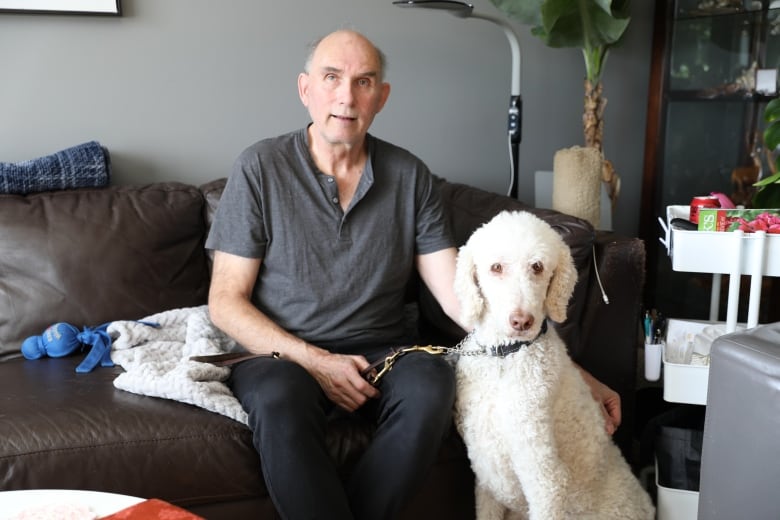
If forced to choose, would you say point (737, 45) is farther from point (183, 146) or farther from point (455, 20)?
point (183, 146)

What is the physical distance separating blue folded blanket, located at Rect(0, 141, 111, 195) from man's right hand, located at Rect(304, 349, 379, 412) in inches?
37.9

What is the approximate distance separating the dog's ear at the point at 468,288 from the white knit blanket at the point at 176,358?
0.50 meters

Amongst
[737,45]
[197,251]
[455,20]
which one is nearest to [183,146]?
[197,251]

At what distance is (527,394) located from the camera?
144cm

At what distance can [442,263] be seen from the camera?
72.0 inches

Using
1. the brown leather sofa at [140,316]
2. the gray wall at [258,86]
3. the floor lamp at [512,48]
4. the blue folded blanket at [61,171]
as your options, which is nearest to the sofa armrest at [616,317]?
the brown leather sofa at [140,316]

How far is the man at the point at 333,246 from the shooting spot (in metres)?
1.64

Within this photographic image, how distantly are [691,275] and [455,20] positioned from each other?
1.19 meters

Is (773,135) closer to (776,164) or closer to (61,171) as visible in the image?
(776,164)

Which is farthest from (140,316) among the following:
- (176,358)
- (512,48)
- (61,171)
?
(512,48)

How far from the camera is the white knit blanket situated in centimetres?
154

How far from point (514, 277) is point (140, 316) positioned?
1102mm

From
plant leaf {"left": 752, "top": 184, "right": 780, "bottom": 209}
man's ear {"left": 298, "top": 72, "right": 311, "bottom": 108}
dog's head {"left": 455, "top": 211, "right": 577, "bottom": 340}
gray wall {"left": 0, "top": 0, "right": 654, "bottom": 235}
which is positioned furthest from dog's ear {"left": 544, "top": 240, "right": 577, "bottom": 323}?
gray wall {"left": 0, "top": 0, "right": 654, "bottom": 235}

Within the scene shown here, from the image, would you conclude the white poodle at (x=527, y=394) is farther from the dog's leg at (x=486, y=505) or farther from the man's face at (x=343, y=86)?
the man's face at (x=343, y=86)
